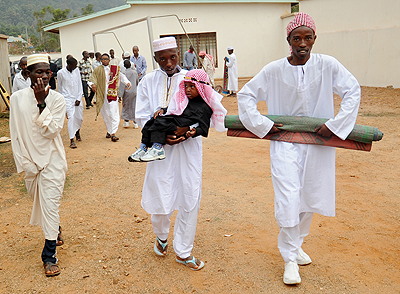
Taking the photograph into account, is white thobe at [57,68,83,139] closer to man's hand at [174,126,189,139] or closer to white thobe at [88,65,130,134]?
white thobe at [88,65,130,134]

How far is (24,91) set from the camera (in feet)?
11.9

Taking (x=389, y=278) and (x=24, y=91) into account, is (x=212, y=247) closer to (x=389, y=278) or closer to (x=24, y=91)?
(x=389, y=278)

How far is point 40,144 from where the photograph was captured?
362 cm

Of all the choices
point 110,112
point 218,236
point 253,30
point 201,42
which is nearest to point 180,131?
point 218,236

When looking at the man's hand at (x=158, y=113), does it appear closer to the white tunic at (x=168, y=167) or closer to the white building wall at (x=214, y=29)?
the white tunic at (x=168, y=167)

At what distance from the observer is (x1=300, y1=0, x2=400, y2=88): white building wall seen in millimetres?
15734

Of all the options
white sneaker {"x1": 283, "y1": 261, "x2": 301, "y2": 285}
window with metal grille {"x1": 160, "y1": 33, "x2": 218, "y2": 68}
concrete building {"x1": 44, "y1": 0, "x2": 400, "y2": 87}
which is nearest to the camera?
white sneaker {"x1": 283, "y1": 261, "x2": 301, "y2": 285}

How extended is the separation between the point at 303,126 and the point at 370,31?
15.3 m

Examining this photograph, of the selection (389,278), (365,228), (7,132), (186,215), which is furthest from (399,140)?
(7,132)

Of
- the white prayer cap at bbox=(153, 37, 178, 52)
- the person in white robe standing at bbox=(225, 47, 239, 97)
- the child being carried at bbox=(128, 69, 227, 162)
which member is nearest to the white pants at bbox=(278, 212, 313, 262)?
the child being carried at bbox=(128, 69, 227, 162)

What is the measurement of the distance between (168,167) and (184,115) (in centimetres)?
48

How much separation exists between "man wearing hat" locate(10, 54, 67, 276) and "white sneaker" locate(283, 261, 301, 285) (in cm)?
198

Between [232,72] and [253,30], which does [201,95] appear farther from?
[253,30]

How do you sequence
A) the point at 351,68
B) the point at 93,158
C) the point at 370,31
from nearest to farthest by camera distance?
the point at 93,158, the point at 370,31, the point at 351,68
